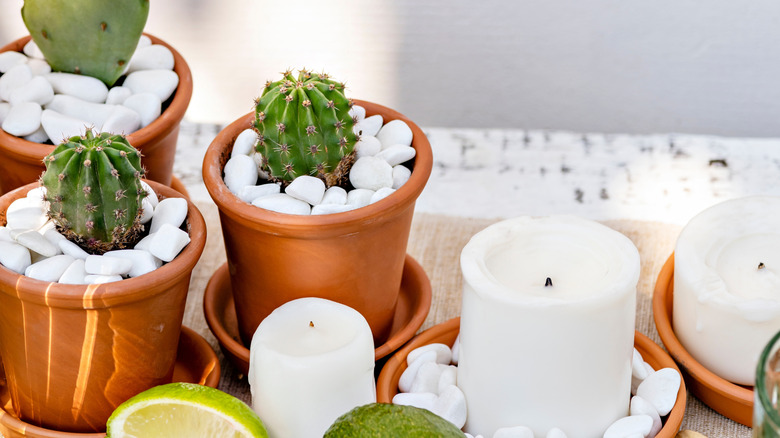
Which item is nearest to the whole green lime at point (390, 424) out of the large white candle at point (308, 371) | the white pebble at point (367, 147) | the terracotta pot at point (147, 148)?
the large white candle at point (308, 371)

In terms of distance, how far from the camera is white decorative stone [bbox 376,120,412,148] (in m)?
0.87

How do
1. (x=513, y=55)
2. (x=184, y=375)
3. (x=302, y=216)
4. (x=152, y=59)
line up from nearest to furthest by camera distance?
(x=302, y=216), (x=184, y=375), (x=152, y=59), (x=513, y=55)

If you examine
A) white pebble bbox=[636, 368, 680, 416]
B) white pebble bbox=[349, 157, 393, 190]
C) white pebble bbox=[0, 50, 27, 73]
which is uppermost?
white pebble bbox=[0, 50, 27, 73]

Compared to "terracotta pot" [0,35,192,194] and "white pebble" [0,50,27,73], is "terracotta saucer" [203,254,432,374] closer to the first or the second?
"terracotta pot" [0,35,192,194]

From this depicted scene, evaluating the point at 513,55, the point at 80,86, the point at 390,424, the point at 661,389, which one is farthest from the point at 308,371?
the point at 513,55

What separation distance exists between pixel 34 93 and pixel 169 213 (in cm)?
22

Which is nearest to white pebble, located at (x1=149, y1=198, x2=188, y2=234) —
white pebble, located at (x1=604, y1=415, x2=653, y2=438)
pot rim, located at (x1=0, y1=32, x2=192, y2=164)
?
pot rim, located at (x1=0, y1=32, x2=192, y2=164)

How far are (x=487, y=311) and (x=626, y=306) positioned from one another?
108 mm

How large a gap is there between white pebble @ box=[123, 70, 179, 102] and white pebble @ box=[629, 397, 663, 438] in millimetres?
543

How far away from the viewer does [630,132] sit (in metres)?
1.50

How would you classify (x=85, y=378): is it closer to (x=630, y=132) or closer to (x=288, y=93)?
(x=288, y=93)

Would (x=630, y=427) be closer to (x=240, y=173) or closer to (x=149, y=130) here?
(x=240, y=173)

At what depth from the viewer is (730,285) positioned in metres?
0.80

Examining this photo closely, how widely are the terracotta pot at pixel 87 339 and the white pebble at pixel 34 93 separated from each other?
0.13 meters
